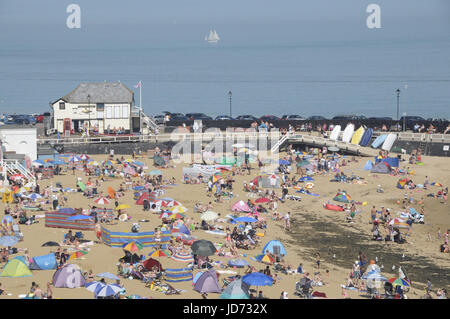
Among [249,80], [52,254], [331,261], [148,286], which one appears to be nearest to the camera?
[148,286]

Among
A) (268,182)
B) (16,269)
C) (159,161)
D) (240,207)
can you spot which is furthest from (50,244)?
(159,161)

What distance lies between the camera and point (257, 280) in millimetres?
20000

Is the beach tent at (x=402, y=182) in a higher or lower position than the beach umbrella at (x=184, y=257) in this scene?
higher

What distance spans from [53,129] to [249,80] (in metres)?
92.5

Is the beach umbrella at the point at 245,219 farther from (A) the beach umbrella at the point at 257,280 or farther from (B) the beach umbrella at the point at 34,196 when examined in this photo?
(B) the beach umbrella at the point at 34,196

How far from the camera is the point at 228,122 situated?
2163 inches

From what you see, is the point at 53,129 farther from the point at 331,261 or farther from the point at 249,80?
the point at 249,80

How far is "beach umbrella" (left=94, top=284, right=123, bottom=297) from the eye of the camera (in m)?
18.5

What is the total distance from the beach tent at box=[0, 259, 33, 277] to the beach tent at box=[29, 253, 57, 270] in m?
0.69

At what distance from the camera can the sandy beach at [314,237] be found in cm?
2164

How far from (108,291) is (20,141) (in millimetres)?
26538

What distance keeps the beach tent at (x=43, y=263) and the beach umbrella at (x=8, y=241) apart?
2.13m

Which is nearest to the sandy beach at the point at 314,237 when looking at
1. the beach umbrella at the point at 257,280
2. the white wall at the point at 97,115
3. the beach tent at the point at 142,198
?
the beach tent at the point at 142,198
